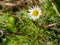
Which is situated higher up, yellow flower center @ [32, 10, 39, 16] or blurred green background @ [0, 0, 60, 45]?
yellow flower center @ [32, 10, 39, 16]

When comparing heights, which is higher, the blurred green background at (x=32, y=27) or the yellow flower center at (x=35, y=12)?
the yellow flower center at (x=35, y=12)

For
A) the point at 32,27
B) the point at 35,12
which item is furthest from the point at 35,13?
the point at 32,27

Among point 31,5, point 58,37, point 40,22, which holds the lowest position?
point 58,37

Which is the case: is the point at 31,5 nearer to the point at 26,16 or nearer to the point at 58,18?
the point at 26,16

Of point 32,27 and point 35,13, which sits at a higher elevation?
point 35,13

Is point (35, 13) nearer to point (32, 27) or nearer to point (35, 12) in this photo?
point (35, 12)

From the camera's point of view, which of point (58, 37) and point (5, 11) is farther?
point (5, 11)

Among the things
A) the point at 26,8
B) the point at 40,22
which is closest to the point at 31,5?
the point at 26,8

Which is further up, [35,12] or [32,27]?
[35,12]
